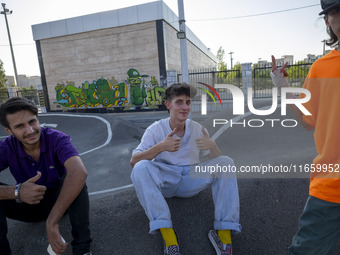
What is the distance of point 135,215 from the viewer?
8.32ft

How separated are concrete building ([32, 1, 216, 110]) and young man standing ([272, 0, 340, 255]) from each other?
12.4 m

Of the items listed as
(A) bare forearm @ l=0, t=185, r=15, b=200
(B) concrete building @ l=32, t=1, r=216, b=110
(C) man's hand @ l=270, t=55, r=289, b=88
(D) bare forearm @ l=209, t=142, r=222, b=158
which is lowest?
(A) bare forearm @ l=0, t=185, r=15, b=200

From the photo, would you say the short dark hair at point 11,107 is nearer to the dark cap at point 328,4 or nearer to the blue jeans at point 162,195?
the blue jeans at point 162,195

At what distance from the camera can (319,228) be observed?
4.58ft

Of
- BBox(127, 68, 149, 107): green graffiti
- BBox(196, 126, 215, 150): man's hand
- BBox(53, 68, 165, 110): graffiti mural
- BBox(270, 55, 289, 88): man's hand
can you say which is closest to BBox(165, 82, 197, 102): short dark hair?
BBox(196, 126, 215, 150): man's hand

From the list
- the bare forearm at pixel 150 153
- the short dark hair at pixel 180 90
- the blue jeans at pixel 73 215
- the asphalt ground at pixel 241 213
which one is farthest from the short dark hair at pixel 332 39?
the blue jeans at pixel 73 215

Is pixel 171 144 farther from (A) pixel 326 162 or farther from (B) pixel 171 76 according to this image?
(B) pixel 171 76

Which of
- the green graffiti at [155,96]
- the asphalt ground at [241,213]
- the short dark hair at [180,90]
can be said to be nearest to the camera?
the asphalt ground at [241,213]

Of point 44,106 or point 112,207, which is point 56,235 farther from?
point 44,106

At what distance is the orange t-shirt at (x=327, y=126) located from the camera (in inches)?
53.2

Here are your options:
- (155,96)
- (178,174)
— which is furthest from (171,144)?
(155,96)

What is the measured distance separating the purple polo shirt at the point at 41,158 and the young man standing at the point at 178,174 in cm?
71

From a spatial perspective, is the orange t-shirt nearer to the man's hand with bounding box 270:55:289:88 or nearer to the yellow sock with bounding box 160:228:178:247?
the man's hand with bounding box 270:55:289:88

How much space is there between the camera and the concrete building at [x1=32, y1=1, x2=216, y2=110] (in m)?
13.7
